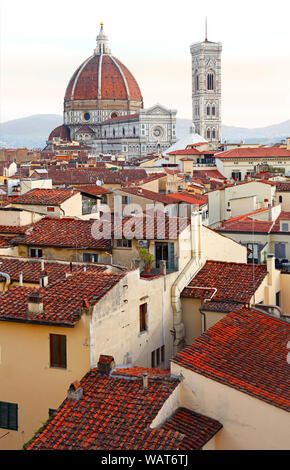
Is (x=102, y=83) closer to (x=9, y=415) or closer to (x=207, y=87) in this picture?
(x=207, y=87)

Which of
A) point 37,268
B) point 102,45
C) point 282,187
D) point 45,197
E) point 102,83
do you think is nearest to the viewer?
point 37,268

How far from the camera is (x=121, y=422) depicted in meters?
9.15

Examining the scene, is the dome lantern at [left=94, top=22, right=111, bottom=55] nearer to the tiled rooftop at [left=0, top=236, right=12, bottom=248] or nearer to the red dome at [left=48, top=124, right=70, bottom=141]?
the red dome at [left=48, top=124, right=70, bottom=141]

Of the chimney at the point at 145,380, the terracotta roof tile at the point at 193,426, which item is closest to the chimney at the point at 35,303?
the chimney at the point at 145,380

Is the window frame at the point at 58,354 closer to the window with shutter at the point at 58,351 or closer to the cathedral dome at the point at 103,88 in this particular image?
the window with shutter at the point at 58,351

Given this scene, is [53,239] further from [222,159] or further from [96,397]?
[222,159]

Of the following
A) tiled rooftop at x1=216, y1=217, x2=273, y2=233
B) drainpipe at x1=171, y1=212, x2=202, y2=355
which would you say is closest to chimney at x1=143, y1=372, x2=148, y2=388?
drainpipe at x1=171, y1=212, x2=202, y2=355

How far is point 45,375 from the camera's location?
36.3 ft

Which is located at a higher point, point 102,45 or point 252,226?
point 102,45

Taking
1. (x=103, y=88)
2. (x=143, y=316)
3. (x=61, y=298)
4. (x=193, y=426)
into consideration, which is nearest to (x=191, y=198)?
(x=143, y=316)

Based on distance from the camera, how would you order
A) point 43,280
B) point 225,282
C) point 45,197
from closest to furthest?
point 43,280, point 225,282, point 45,197

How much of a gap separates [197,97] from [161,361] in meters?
140

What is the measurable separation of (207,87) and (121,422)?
144 m

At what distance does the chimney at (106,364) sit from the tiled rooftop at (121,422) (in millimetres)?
120
